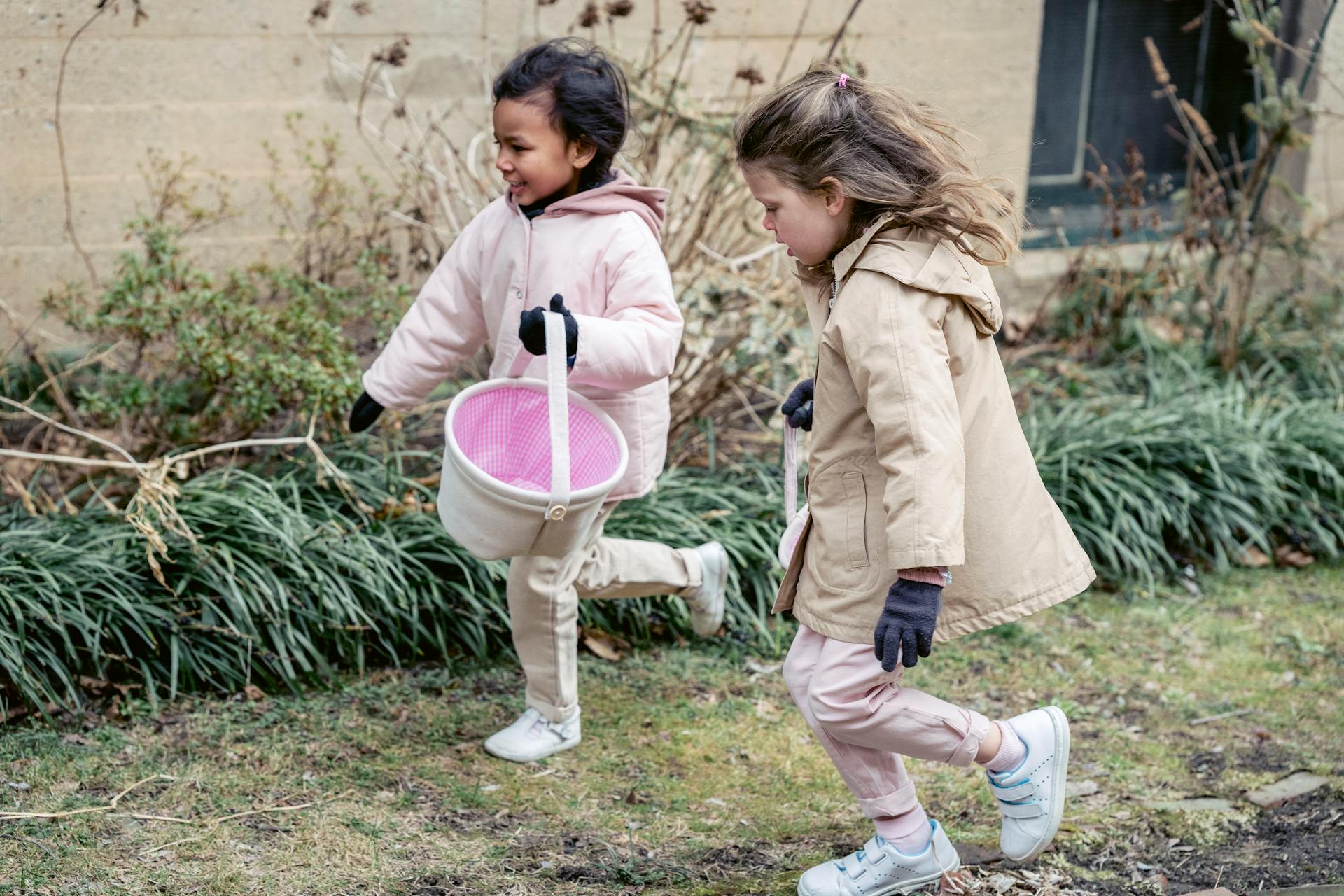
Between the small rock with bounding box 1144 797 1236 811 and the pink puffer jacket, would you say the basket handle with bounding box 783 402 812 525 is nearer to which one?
the pink puffer jacket

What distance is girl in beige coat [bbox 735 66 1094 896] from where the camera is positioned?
221cm

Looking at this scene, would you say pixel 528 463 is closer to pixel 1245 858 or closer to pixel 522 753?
pixel 522 753

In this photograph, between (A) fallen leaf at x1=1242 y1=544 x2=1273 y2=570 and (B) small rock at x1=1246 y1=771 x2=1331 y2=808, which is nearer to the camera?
(B) small rock at x1=1246 y1=771 x2=1331 y2=808

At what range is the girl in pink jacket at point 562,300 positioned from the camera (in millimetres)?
2828

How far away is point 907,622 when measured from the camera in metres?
2.11

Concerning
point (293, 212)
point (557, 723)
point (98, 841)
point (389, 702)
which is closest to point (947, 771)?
point (557, 723)

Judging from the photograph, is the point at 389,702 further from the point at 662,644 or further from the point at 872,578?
the point at 872,578

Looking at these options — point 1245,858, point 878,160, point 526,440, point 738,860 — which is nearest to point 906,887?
point 738,860

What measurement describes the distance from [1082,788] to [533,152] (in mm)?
2013

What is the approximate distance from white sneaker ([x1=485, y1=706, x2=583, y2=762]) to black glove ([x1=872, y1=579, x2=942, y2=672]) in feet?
4.24

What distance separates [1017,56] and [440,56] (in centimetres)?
283

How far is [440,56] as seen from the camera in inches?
200

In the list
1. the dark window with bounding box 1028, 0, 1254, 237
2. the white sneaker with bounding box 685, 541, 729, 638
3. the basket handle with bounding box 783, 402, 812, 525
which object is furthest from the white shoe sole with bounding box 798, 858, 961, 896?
the dark window with bounding box 1028, 0, 1254, 237

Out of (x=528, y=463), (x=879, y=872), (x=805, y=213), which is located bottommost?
(x=879, y=872)
